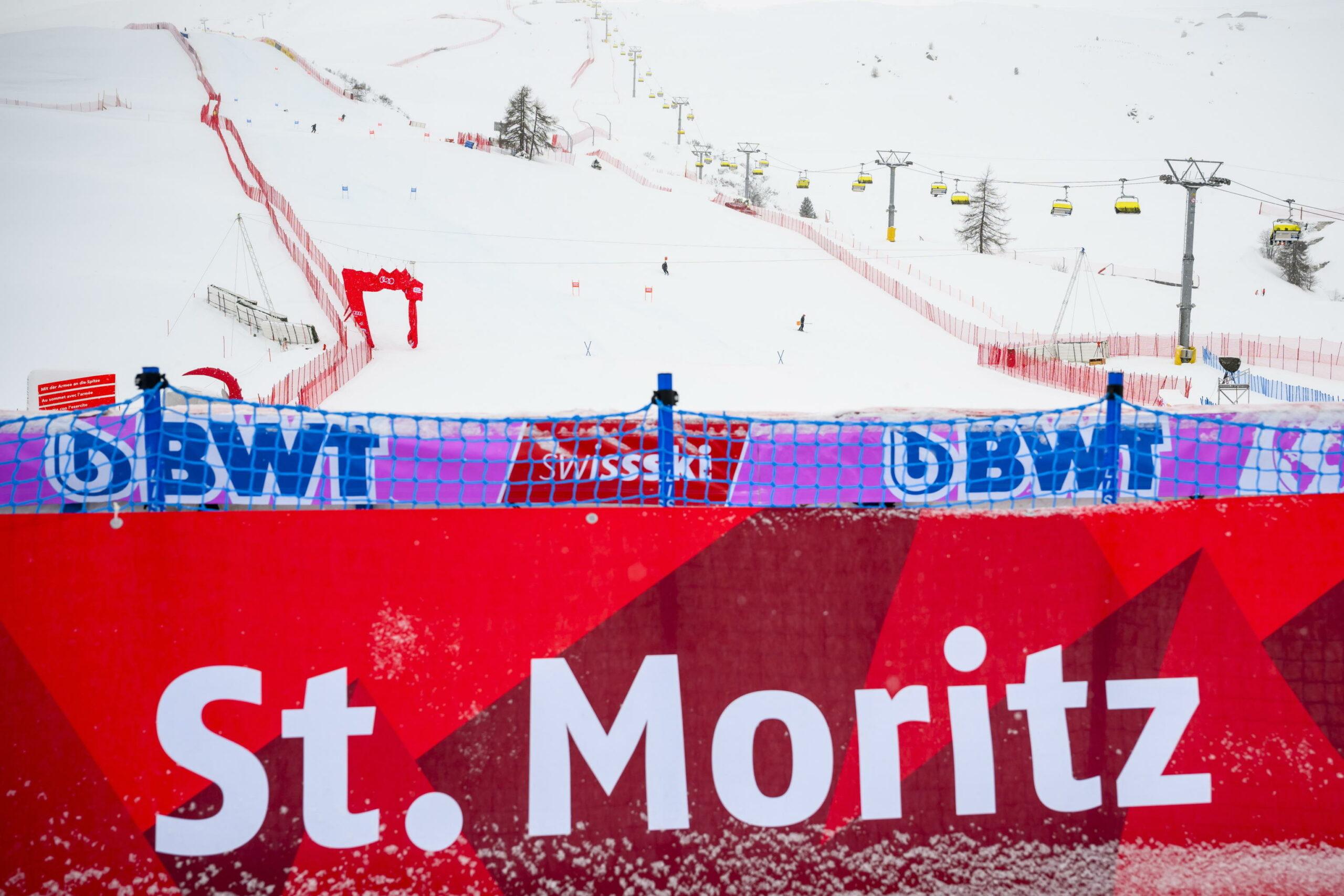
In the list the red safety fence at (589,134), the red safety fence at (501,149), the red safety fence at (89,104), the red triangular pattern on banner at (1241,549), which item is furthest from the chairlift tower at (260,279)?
the red safety fence at (589,134)

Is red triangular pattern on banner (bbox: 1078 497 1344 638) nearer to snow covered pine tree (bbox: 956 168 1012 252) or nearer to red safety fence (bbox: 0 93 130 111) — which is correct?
snow covered pine tree (bbox: 956 168 1012 252)

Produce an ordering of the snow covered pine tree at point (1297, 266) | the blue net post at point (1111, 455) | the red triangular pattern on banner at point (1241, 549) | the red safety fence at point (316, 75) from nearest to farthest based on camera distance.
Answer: the red triangular pattern on banner at point (1241, 549), the blue net post at point (1111, 455), the snow covered pine tree at point (1297, 266), the red safety fence at point (316, 75)

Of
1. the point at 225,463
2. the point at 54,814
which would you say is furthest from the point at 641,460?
the point at 54,814

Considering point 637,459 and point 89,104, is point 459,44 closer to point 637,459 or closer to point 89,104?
point 89,104

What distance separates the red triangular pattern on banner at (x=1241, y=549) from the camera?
4.44 m

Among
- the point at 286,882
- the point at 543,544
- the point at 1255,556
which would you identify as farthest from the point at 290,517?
the point at 1255,556

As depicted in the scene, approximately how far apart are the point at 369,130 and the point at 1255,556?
60.5m

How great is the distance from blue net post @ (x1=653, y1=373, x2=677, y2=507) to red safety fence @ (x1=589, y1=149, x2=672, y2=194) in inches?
1853

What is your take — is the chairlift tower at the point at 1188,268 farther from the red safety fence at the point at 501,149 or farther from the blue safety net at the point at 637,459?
the red safety fence at the point at 501,149

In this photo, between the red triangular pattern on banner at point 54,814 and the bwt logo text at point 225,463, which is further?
the bwt logo text at point 225,463

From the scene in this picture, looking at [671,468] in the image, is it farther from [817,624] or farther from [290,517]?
[290,517]

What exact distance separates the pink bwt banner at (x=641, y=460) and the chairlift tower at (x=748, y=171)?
46886mm

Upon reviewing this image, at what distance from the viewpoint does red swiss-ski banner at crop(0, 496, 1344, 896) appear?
13.0ft

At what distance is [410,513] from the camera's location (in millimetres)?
4234
